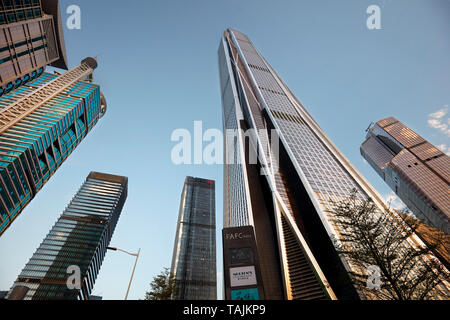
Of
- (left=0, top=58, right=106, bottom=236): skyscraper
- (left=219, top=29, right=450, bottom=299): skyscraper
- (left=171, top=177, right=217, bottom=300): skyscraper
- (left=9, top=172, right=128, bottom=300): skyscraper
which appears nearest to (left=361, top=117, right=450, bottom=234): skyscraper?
(left=219, top=29, right=450, bottom=299): skyscraper

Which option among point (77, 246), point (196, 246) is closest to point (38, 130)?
point (77, 246)

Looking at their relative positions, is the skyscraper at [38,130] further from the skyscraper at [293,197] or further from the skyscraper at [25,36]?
the skyscraper at [293,197]

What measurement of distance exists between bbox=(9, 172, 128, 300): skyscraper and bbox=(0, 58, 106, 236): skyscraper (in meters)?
35.7

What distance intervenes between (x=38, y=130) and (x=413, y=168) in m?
146

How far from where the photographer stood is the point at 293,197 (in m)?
46.9

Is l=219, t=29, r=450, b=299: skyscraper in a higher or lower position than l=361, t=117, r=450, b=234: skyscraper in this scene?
lower

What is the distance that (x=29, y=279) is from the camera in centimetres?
9612

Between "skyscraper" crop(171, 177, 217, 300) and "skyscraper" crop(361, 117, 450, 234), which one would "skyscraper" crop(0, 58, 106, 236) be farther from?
"skyscraper" crop(361, 117, 450, 234)

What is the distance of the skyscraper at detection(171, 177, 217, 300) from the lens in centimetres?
11425

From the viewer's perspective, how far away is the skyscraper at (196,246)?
375 ft

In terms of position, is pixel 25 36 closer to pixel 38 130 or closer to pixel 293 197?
pixel 293 197

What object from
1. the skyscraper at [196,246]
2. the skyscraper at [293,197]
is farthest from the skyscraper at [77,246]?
the skyscraper at [293,197]

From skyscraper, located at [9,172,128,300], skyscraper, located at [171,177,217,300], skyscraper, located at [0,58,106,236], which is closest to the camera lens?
skyscraper, located at [0,58,106,236]

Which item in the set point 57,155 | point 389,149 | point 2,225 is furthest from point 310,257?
point 389,149
